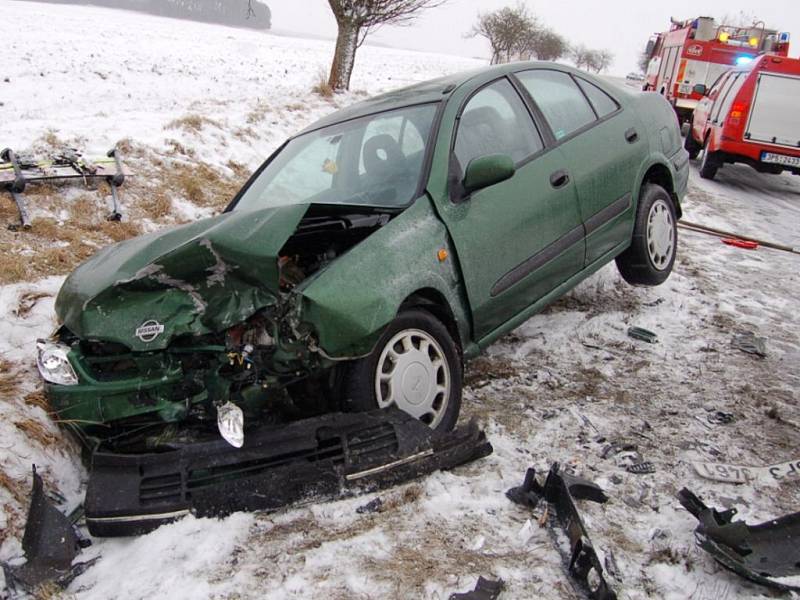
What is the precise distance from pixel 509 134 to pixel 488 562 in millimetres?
2416

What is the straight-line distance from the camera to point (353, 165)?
12.4 ft

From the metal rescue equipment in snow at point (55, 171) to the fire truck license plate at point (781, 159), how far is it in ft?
30.3

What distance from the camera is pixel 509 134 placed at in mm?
3748

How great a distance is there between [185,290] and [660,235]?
11.7 feet

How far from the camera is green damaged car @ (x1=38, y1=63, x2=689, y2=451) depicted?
2658 mm

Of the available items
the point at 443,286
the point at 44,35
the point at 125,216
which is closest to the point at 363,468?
the point at 443,286

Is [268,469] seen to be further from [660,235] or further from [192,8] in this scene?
[192,8]

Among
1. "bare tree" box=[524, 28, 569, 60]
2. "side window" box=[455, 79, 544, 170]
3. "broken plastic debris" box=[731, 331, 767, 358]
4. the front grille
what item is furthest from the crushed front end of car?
"bare tree" box=[524, 28, 569, 60]

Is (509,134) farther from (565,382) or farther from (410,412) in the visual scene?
(410,412)

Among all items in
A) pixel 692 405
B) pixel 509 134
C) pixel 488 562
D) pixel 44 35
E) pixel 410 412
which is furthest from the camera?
pixel 44 35

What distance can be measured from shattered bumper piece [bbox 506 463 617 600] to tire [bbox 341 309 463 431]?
1.86 feet

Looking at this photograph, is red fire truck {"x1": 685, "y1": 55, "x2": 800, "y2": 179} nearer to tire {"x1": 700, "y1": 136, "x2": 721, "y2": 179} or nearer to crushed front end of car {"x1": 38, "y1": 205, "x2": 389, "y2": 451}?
tire {"x1": 700, "y1": 136, "x2": 721, "y2": 179}

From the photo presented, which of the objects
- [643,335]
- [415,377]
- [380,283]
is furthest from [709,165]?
[380,283]

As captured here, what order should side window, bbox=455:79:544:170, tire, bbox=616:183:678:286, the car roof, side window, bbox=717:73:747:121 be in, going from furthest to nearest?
side window, bbox=717:73:747:121
tire, bbox=616:183:678:286
the car roof
side window, bbox=455:79:544:170
